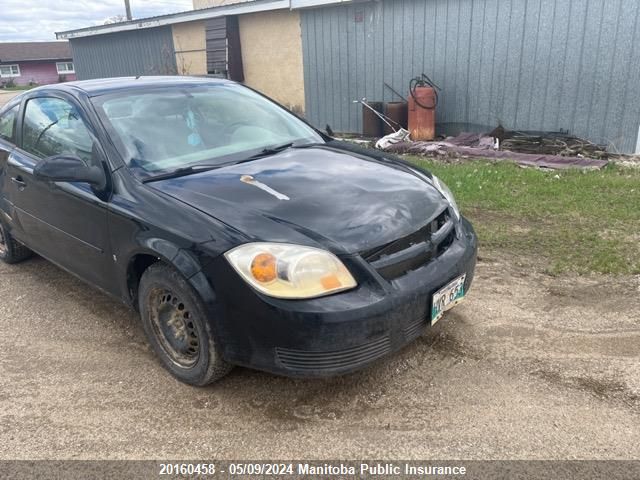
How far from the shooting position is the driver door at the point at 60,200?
3146 millimetres

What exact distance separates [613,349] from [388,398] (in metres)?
1.40

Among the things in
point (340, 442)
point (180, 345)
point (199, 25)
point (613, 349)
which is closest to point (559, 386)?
point (613, 349)

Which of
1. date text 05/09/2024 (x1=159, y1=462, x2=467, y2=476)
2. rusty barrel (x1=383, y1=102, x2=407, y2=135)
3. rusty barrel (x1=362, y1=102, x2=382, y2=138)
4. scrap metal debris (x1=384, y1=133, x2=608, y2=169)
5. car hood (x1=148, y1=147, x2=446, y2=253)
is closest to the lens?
date text 05/09/2024 (x1=159, y1=462, x2=467, y2=476)

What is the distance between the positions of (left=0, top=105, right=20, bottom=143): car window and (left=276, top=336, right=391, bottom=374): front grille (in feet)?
10.2

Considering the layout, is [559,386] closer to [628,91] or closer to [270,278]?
[270,278]

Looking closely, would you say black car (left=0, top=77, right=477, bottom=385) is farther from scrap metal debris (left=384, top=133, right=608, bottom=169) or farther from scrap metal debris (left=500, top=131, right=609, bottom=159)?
scrap metal debris (left=500, top=131, right=609, bottom=159)

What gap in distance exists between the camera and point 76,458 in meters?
2.42

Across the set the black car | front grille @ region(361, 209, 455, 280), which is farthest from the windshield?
front grille @ region(361, 209, 455, 280)

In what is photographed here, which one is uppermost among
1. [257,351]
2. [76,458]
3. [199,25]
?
[199,25]

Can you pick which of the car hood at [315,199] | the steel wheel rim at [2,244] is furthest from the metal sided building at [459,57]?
the steel wheel rim at [2,244]

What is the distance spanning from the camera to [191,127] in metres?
3.38

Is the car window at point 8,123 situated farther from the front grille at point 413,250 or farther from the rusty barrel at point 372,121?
the rusty barrel at point 372,121

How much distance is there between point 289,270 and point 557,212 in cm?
405

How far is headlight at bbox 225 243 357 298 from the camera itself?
2338mm
